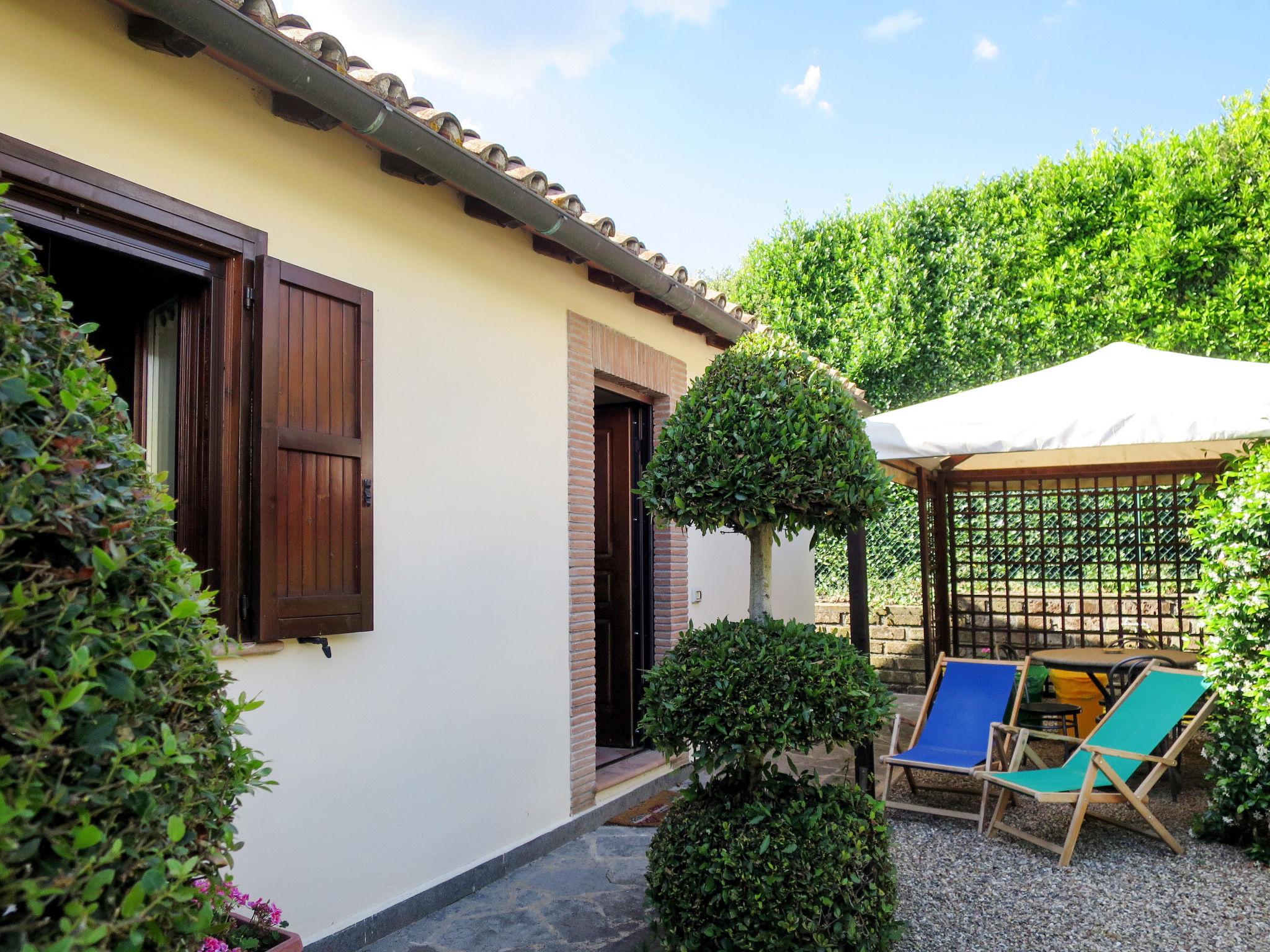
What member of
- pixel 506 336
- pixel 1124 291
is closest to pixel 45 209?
pixel 506 336

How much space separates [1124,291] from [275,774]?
11893mm

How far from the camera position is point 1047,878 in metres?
4.25

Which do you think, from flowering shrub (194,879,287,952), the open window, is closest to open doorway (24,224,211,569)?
the open window

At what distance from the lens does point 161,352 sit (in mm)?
3211

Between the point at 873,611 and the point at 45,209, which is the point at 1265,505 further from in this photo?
the point at 873,611

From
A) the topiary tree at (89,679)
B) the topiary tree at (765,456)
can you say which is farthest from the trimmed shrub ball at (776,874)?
the topiary tree at (89,679)

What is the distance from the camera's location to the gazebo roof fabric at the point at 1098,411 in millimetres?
4883

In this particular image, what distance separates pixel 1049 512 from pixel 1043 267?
4.78 m

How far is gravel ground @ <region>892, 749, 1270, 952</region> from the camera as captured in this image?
355cm

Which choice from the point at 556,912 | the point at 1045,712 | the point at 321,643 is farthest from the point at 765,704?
the point at 1045,712

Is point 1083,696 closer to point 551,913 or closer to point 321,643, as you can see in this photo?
point 551,913

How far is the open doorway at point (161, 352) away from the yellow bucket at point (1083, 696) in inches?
257

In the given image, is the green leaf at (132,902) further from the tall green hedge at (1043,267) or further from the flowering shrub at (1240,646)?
the tall green hedge at (1043,267)

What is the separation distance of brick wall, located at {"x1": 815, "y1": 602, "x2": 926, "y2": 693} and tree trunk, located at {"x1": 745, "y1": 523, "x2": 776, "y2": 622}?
21.9 feet
